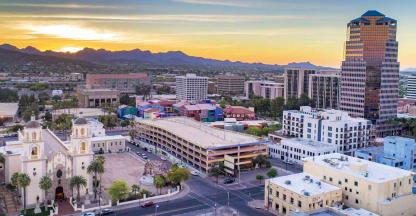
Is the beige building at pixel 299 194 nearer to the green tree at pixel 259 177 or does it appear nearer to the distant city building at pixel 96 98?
the green tree at pixel 259 177

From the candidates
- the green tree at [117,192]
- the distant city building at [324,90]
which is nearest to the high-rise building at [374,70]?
the distant city building at [324,90]

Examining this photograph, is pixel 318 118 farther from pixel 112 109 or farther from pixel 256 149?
pixel 112 109

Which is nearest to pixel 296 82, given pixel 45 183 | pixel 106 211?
pixel 106 211

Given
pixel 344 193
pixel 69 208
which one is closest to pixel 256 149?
pixel 344 193

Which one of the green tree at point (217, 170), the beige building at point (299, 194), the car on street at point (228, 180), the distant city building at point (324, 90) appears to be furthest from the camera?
the distant city building at point (324, 90)

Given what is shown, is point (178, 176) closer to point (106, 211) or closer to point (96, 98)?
point (106, 211)

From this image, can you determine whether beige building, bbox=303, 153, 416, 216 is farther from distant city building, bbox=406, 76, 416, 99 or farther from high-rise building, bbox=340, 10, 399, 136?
distant city building, bbox=406, 76, 416, 99
